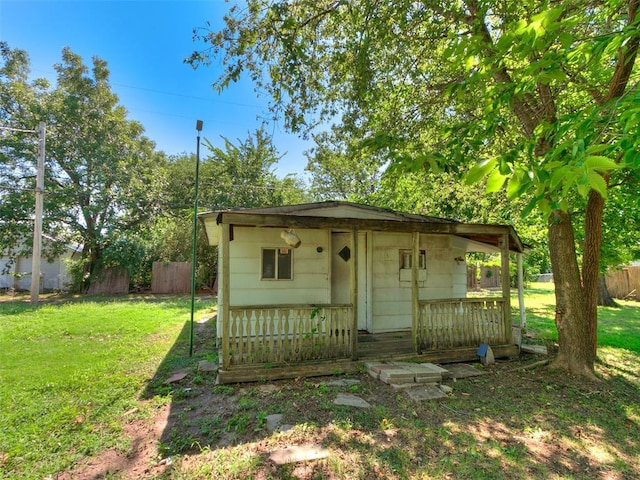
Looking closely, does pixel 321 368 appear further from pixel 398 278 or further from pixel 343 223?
pixel 398 278

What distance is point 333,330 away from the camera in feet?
17.1

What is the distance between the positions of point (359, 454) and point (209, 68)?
5383 millimetres

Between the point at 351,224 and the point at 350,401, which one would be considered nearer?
the point at 350,401

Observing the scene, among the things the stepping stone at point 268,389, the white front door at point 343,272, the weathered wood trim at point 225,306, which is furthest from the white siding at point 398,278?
Answer: the weathered wood trim at point 225,306

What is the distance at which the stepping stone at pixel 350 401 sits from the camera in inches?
156

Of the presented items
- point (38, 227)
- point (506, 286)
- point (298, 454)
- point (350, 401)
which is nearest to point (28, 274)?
point (38, 227)

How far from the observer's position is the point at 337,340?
529 cm

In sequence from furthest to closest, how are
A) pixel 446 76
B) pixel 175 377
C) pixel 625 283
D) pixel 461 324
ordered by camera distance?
1. pixel 625 283
2. pixel 446 76
3. pixel 461 324
4. pixel 175 377

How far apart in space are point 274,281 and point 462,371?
11.8 feet

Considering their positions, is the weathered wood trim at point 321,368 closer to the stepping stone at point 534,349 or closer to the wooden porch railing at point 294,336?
the wooden porch railing at point 294,336

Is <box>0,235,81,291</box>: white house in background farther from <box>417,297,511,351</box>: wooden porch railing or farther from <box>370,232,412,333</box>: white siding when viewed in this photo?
<box>417,297,511,351</box>: wooden porch railing

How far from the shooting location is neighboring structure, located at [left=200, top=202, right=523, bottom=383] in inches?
192

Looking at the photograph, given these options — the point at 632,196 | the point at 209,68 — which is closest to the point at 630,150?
the point at 209,68

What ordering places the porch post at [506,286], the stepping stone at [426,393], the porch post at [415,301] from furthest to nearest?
the porch post at [506,286] → the porch post at [415,301] → the stepping stone at [426,393]
